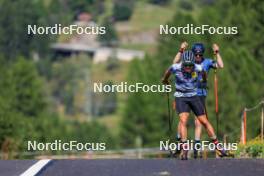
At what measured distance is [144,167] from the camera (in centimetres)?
1608

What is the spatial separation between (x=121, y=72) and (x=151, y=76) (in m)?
63.5

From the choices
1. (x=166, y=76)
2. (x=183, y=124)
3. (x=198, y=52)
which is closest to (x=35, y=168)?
(x=183, y=124)

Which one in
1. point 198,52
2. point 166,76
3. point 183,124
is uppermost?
point 198,52

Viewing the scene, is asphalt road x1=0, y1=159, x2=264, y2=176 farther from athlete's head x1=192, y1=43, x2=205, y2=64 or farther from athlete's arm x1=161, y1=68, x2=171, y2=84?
athlete's head x1=192, y1=43, x2=205, y2=64

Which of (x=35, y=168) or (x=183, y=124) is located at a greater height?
(x=183, y=124)

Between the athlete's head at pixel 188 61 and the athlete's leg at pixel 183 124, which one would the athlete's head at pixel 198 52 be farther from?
the athlete's leg at pixel 183 124

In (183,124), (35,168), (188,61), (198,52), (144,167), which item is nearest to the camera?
(35,168)

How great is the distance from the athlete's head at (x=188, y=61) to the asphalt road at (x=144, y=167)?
178cm

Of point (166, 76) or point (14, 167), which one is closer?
point (14, 167)

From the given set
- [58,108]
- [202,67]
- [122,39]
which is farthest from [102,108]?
[202,67]

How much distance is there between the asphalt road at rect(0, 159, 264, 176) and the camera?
15.2 m

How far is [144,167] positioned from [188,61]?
306 cm

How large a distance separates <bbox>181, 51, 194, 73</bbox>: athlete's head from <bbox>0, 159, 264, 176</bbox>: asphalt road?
1.78 meters

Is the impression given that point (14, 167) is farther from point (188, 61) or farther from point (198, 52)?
point (198, 52)
